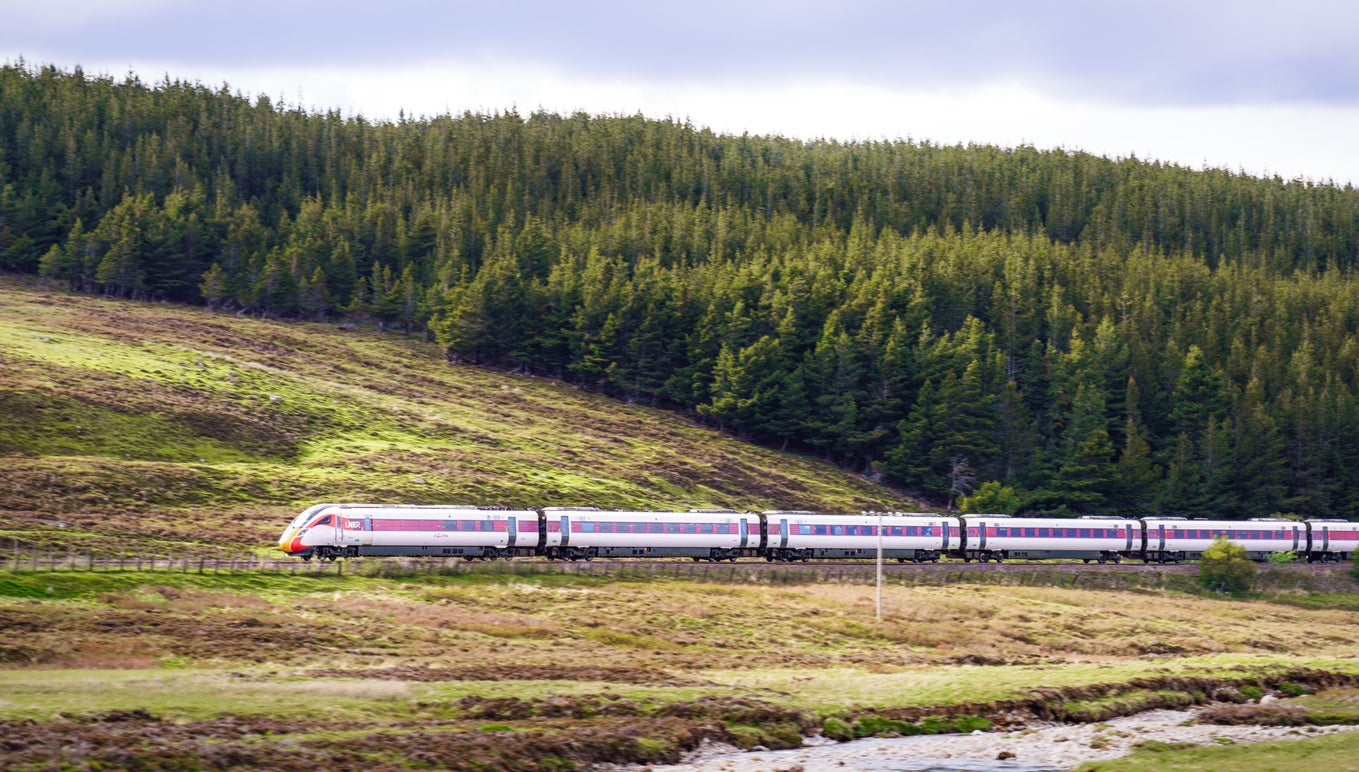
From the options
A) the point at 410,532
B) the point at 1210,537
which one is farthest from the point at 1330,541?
the point at 410,532

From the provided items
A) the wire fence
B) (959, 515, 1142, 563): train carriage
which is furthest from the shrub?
(959, 515, 1142, 563): train carriage

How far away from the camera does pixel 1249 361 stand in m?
141

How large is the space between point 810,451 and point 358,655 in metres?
83.0

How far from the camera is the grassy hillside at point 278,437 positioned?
75.1 meters

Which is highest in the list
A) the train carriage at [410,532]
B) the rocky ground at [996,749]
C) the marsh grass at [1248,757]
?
the train carriage at [410,532]

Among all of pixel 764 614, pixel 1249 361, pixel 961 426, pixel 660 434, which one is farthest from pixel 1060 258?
pixel 764 614

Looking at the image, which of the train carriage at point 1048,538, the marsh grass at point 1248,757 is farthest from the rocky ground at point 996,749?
the train carriage at point 1048,538

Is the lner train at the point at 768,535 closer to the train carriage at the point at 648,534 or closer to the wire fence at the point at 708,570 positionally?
the train carriage at the point at 648,534

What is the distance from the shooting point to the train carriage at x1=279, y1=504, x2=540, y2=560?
64.8 meters

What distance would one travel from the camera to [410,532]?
66.9m

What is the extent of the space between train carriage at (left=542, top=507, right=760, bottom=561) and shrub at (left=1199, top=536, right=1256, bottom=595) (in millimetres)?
30046

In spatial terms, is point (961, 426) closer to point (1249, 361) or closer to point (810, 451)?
point (810, 451)

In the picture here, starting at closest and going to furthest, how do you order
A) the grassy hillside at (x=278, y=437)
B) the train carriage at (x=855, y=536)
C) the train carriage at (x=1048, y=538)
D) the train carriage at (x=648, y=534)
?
the train carriage at (x=648, y=534) → the grassy hillside at (x=278, y=437) → the train carriage at (x=855, y=536) → the train carriage at (x=1048, y=538)

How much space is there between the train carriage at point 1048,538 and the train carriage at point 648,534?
1618cm
